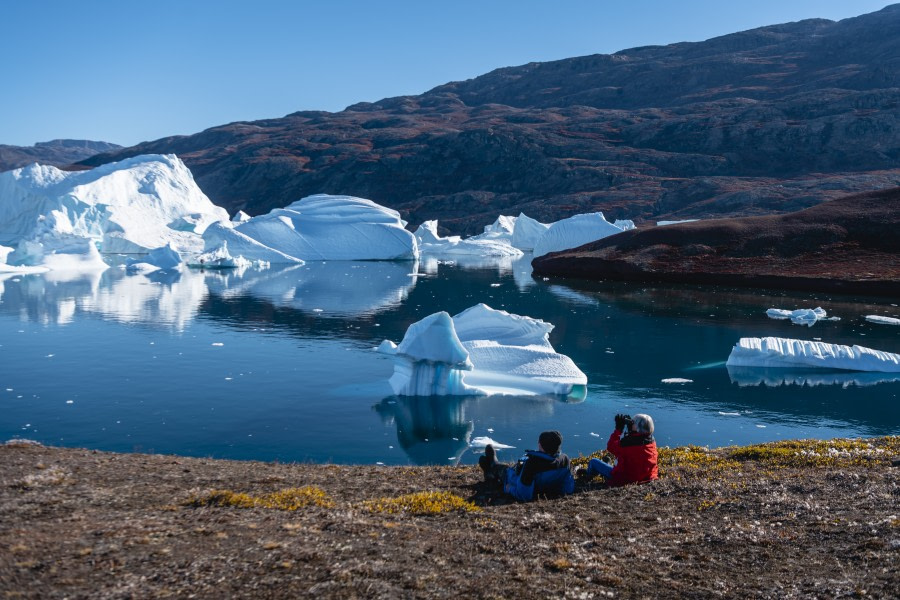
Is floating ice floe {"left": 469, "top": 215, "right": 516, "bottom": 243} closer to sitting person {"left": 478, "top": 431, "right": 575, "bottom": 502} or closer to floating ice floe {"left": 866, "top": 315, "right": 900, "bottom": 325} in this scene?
floating ice floe {"left": 866, "top": 315, "right": 900, "bottom": 325}

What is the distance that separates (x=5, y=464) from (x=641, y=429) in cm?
791

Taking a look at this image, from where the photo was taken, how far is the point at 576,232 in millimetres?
56625

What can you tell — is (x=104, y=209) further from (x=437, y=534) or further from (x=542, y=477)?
(x=437, y=534)

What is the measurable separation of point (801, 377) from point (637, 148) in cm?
9996

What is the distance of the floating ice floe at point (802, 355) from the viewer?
20.2 meters

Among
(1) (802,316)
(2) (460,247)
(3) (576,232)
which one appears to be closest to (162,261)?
(2) (460,247)

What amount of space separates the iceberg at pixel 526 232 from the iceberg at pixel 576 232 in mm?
15471

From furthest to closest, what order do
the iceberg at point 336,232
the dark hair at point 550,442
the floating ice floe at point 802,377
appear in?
1. the iceberg at point 336,232
2. the floating ice floe at point 802,377
3. the dark hair at point 550,442

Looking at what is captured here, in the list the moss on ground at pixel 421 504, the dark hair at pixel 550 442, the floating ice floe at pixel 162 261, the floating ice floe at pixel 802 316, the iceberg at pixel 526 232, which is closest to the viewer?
the moss on ground at pixel 421 504

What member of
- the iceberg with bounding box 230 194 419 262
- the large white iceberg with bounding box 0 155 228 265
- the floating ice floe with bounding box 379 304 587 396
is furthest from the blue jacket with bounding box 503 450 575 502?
the large white iceberg with bounding box 0 155 228 265

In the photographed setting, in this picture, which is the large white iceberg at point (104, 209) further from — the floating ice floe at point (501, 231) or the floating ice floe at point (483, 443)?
the floating ice floe at point (483, 443)

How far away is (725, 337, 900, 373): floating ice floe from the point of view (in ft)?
66.2

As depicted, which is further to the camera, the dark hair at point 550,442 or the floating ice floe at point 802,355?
the floating ice floe at point 802,355

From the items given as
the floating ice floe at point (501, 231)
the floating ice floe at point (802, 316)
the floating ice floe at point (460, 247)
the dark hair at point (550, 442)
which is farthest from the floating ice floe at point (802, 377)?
the floating ice floe at point (501, 231)
